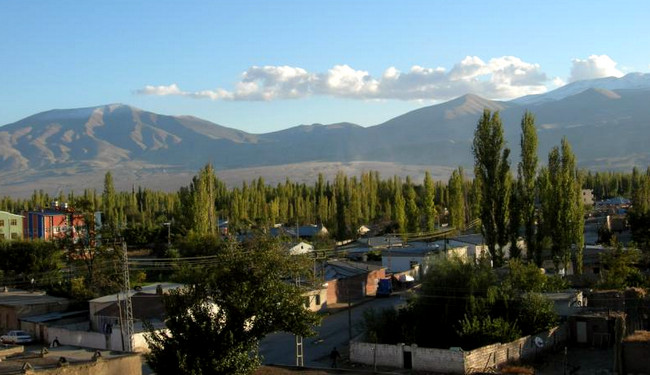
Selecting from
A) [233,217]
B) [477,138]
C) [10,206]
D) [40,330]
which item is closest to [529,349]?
[477,138]

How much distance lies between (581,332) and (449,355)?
6488 mm

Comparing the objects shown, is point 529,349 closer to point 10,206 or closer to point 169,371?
point 169,371

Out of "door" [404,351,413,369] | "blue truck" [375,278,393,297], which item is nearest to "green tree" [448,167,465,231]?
"blue truck" [375,278,393,297]

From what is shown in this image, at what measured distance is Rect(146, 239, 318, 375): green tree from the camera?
56.7ft

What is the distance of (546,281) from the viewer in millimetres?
29812

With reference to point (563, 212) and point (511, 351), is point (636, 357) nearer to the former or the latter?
point (511, 351)

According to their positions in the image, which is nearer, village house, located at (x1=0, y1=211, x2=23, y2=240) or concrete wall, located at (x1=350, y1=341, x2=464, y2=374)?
concrete wall, located at (x1=350, y1=341, x2=464, y2=374)

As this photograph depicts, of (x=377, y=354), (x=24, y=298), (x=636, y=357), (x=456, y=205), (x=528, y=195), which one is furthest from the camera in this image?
(x=456, y=205)

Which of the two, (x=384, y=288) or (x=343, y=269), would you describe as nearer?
(x=384, y=288)

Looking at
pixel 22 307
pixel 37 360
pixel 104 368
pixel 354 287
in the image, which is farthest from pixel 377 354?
pixel 22 307

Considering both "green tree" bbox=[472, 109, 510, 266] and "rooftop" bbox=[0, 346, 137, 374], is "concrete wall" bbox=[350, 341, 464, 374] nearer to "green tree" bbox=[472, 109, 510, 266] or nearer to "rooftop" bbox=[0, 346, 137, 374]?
"rooftop" bbox=[0, 346, 137, 374]

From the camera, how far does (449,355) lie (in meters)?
22.2

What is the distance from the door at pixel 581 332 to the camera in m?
25.9

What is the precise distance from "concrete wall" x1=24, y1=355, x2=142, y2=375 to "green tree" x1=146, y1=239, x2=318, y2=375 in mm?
797
